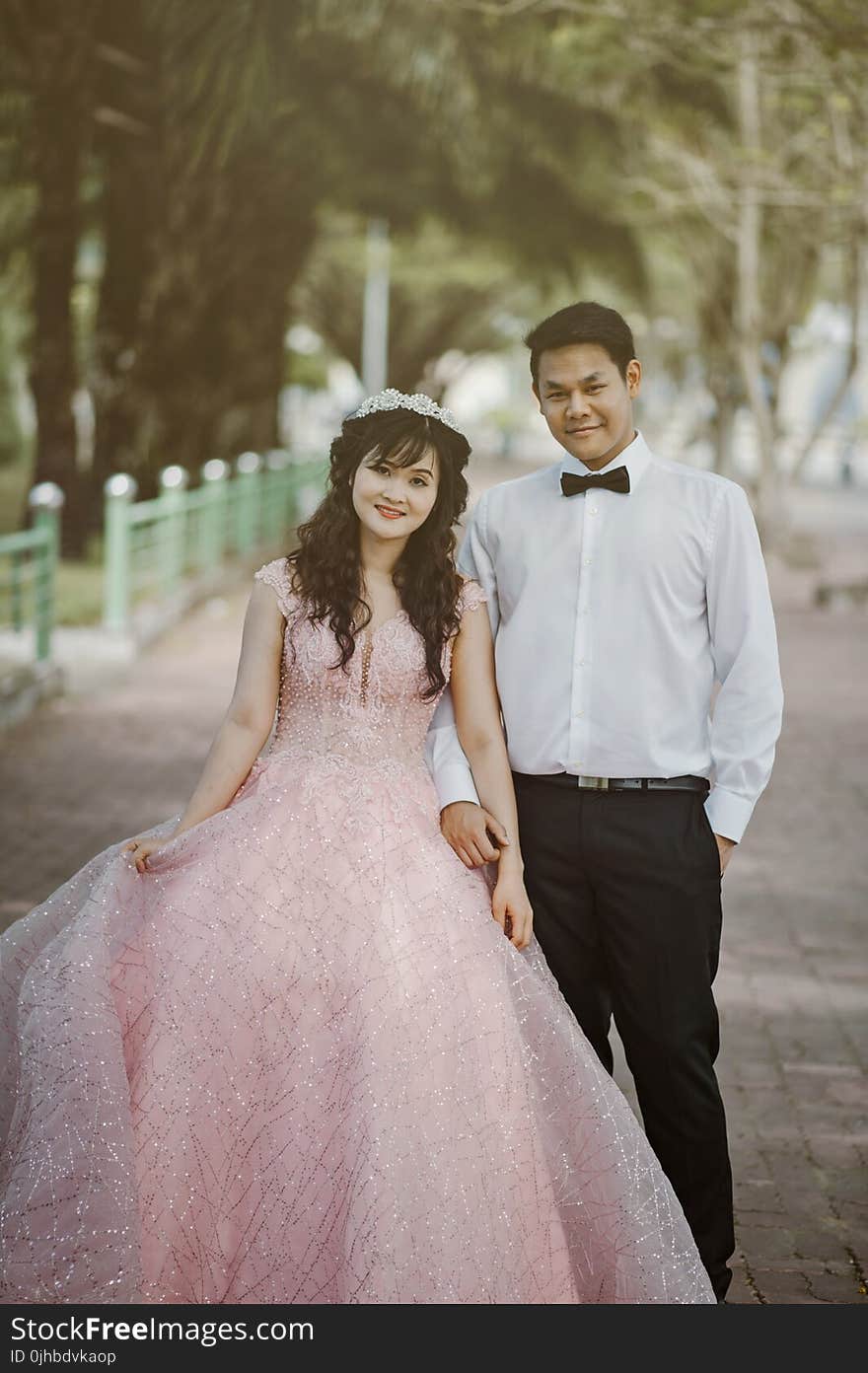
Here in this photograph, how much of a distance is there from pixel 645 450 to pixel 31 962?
67.6 inches

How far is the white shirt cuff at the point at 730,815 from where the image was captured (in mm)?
3910

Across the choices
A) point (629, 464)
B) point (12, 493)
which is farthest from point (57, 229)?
point (629, 464)

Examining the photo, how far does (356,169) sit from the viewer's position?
2683 cm

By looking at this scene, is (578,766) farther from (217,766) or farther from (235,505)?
(235,505)

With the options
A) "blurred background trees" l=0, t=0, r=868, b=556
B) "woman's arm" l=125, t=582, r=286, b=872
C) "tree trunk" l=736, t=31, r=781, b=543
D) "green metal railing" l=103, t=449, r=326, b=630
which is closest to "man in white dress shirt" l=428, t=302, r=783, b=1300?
"woman's arm" l=125, t=582, r=286, b=872

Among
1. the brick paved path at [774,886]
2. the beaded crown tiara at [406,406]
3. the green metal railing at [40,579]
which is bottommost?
the brick paved path at [774,886]

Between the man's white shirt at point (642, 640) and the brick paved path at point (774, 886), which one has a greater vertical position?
the man's white shirt at point (642, 640)

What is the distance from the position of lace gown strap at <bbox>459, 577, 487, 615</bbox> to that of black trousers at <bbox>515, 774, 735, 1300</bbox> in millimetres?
385

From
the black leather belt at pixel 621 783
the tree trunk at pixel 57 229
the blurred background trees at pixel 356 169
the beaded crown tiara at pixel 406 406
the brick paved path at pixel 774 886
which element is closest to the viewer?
the black leather belt at pixel 621 783

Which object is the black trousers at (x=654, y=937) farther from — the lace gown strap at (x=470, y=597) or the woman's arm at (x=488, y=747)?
the lace gown strap at (x=470, y=597)

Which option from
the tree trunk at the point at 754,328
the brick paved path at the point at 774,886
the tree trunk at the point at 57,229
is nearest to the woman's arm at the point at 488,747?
the brick paved path at the point at 774,886

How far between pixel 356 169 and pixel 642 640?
24.2 m

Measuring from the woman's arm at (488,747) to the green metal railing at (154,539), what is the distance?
421 centimetres

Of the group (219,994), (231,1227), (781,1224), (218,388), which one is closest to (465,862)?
(219,994)
